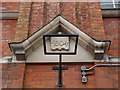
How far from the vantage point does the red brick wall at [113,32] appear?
598 centimetres

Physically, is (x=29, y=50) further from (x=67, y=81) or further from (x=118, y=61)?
(x=118, y=61)

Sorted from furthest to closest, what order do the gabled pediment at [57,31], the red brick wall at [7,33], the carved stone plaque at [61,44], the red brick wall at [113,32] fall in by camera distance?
the red brick wall at [7,33] < the red brick wall at [113,32] < the gabled pediment at [57,31] < the carved stone plaque at [61,44]

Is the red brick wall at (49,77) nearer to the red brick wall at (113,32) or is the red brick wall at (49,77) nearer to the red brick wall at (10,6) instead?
the red brick wall at (113,32)

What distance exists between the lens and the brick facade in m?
5.20

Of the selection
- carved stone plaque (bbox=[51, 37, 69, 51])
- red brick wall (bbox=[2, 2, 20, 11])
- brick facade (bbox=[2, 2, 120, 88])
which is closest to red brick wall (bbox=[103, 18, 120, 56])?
brick facade (bbox=[2, 2, 120, 88])

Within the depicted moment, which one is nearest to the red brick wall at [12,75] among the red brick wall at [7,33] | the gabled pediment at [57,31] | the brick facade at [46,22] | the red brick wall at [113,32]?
the brick facade at [46,22]

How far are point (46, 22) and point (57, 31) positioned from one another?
21.3 inches

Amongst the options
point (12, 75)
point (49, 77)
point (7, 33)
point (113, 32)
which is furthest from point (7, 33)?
point (113, 32)

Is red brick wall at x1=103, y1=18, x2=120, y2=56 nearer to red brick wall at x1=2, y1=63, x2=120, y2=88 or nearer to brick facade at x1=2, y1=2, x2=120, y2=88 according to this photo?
brick facade at x1=2, y1=2, x2=120, y2=88

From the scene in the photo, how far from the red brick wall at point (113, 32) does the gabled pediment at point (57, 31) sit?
0.59m

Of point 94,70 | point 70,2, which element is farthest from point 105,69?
point 70,2

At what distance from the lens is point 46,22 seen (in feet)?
20.3

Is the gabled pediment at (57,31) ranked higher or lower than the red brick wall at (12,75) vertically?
higher

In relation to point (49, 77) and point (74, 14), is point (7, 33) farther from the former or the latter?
point (49, 77)
